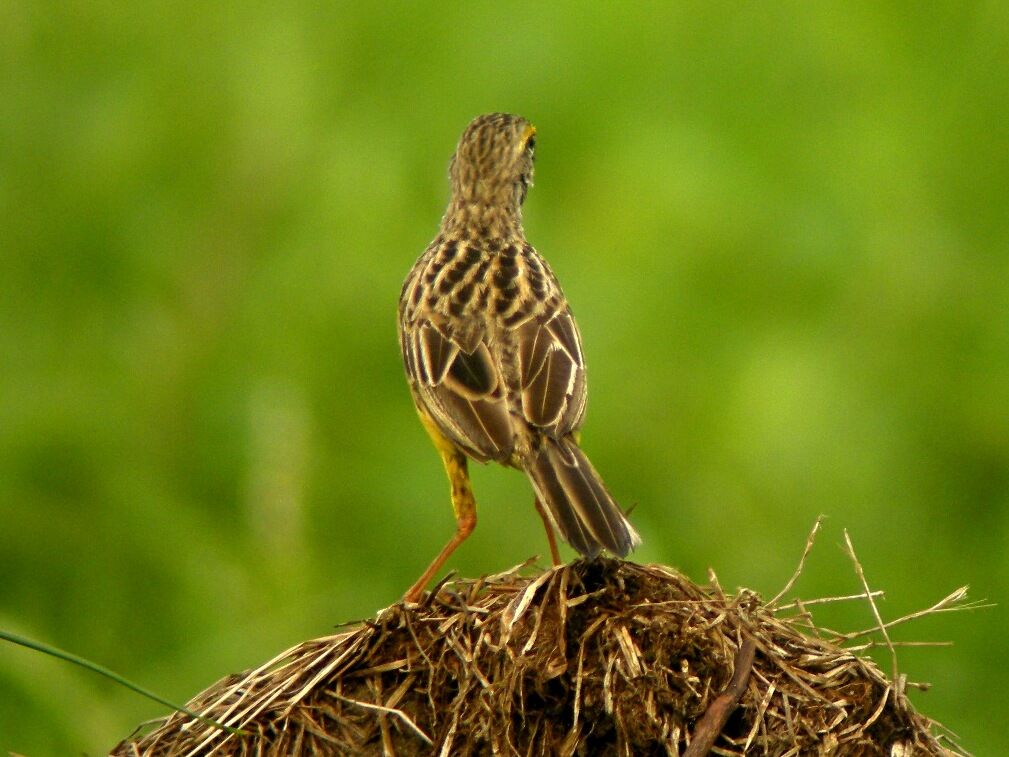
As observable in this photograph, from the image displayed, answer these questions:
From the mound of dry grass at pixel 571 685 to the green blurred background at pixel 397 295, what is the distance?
2.17 metres

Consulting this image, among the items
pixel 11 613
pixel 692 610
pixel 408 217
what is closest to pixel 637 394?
pixel 408 217

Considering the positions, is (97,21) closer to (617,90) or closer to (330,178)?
(330,178)

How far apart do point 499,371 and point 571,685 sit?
6.72 feet

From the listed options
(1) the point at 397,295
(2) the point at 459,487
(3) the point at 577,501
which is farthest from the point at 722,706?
(1) the point at 397,295

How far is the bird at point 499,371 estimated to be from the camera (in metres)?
7.73

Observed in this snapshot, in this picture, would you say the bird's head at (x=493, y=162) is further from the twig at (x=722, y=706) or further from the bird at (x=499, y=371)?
the twig at (x=722, y=706)

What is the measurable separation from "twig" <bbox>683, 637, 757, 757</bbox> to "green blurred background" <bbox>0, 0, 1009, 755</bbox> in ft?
10.2

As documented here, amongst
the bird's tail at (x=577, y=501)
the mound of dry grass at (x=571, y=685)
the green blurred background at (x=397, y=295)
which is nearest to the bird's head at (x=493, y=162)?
the green blurred background at (x=397, y=295)

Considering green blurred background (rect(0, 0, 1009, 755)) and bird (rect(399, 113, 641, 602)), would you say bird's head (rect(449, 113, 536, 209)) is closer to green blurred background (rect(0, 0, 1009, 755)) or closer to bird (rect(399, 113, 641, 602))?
bird (rect(399, 113, 641, 602))

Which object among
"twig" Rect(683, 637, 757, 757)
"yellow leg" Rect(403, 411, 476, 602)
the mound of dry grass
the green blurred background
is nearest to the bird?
"yellow leg" Rect(403, 411, 476, 602)

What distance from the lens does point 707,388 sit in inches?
511

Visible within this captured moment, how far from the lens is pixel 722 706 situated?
6.62m

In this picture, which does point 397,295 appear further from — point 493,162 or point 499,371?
point 499,371

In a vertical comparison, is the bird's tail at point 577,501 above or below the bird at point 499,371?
below
